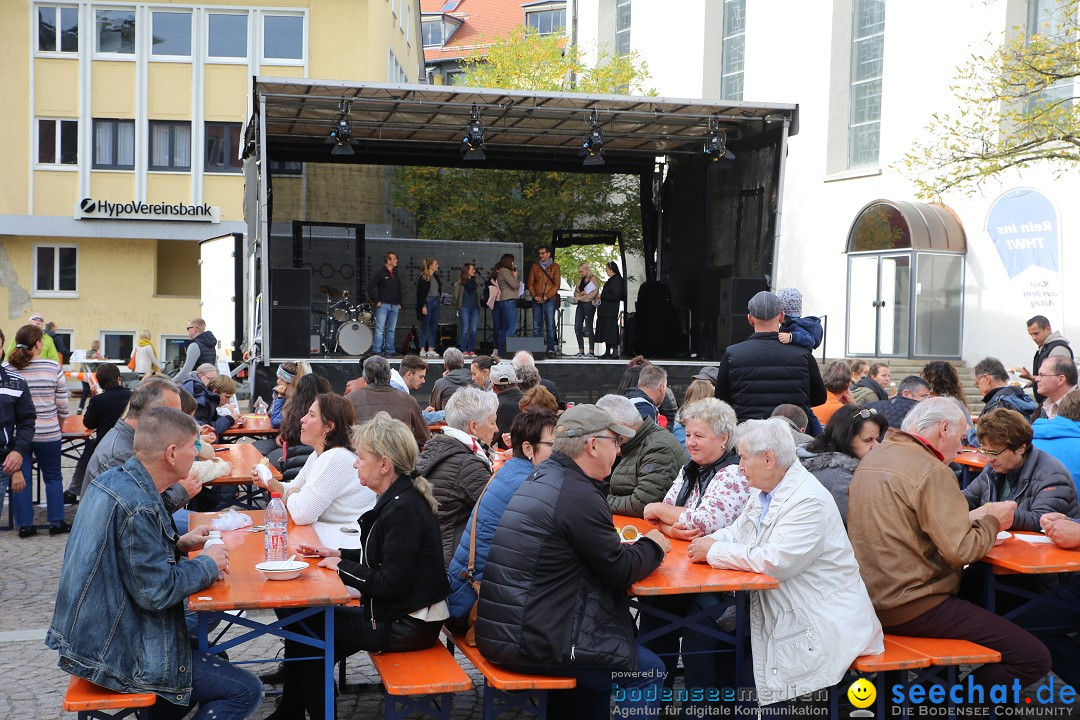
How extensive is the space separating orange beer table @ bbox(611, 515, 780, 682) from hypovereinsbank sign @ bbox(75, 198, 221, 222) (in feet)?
84.9

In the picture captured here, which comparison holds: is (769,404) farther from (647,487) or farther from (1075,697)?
(1075,697)

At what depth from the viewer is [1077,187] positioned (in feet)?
60.3

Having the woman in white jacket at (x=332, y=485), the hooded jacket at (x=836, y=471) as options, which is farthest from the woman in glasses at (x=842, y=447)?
the woman in white jacket at (x=332, y=485)

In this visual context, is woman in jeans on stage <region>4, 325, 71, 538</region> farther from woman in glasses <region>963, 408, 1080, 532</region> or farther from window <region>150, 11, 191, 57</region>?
window <region>150, 11, 191, 57</region>

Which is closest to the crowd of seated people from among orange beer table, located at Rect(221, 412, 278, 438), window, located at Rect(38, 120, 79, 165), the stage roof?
orange beer table, located at Rect(221, 412, 278, 438)

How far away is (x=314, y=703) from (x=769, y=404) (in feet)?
11.1

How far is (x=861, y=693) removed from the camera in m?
4.25

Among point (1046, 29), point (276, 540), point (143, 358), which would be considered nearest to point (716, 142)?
point (1046, 29)

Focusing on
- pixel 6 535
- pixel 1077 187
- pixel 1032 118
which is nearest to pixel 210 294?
pixel 6 535

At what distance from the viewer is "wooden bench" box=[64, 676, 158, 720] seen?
3.36 meters

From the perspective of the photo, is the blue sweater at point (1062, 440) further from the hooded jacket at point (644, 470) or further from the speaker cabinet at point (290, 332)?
the speaker cabinet at point (290, 332)

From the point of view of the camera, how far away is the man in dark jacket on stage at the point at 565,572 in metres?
3.67

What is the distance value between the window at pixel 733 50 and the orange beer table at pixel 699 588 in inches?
1016

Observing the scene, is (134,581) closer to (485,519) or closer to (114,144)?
(485,519)
